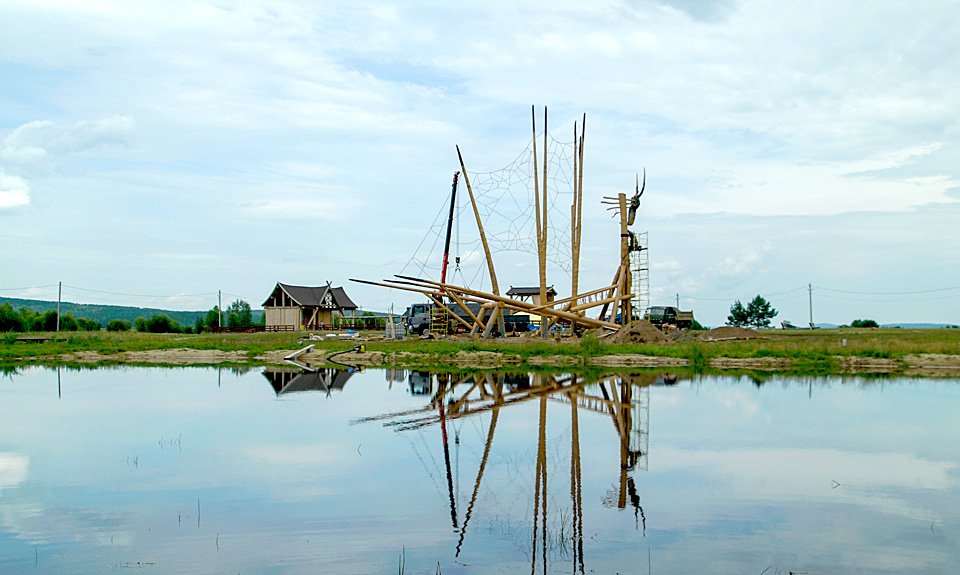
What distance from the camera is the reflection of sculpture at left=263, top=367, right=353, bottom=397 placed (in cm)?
2684

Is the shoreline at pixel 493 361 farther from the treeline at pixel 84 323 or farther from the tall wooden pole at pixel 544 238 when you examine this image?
the treeline at pixel 84 323

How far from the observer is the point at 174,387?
1070 inches

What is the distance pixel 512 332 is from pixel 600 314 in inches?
281

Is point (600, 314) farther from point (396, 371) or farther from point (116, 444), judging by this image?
point (116, 444)

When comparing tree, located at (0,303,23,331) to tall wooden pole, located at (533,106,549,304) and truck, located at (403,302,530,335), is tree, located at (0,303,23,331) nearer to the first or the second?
truck, located at (403,302,530,335)

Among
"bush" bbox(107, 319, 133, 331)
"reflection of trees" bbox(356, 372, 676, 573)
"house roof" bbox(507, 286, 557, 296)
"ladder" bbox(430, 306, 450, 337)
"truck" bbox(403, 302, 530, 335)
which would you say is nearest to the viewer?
"reflection of trees" bbox(356, 372, 676, 573)

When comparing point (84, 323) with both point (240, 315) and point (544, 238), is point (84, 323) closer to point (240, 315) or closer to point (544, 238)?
point (240, 315)

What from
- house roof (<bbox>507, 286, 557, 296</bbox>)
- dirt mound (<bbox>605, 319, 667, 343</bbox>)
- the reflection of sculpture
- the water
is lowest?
the water

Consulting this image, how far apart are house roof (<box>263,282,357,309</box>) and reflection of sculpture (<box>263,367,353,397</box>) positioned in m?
36.1

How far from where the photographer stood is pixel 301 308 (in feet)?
236

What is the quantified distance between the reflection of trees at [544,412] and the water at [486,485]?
0.07 metres

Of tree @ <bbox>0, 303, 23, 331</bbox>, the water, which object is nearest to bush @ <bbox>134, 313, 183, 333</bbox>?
tree @ <bbox>0, 303, 23, 331</bbox>

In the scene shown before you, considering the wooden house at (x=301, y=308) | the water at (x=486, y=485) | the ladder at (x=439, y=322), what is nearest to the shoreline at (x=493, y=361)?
the ladder at (x=439, y=322)

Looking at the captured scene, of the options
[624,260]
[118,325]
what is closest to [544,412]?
A: [624,260]
